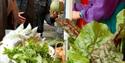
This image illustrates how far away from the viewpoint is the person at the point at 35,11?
8.30ft

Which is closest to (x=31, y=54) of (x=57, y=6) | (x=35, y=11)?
(x=57, y=6)

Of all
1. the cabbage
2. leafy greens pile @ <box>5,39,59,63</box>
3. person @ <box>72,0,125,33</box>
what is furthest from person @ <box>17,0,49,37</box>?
leafy greens pile @ <box>5,39,59,63</box>

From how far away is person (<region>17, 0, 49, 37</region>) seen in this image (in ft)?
8.30

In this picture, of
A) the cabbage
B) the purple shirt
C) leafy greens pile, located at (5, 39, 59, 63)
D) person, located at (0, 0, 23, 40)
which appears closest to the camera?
leafy greens pile, located at (5, 39, 59, 63)

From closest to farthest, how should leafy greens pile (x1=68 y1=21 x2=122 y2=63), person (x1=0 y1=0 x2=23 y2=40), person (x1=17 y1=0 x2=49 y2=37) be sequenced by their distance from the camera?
leafy greens pile (x1=68 y1=21 x2=122 y2=63)
person (x1=0 y1=0 x2=23 y2=40)
person (x1=17 y1=0 x2=49 y2=37)

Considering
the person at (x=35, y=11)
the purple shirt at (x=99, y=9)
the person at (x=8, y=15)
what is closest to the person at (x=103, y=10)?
the purple shirt at (x=99, y=9)

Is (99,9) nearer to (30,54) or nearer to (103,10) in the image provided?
(103,10)

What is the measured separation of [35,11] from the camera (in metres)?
2.69

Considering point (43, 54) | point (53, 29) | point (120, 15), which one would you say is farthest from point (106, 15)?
point (120, 15)

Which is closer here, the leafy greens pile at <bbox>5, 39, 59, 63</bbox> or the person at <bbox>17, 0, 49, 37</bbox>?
the leafy greens pile at <bbox>5, 39, 59, 63</bbox>

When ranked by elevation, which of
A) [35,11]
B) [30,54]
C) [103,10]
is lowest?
[35,11]

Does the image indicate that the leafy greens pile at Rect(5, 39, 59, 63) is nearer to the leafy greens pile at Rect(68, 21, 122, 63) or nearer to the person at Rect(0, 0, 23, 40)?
the leafy greens pile at Rect(68, 21, 122, 63)

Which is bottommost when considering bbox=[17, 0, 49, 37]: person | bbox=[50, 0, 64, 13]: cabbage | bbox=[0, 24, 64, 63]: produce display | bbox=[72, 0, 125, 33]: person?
bbox=[17, 0, 49, 37]: person

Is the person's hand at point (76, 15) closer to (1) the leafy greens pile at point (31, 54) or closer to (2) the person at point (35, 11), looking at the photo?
(1) the leafy greens pile at point (31, 54)
